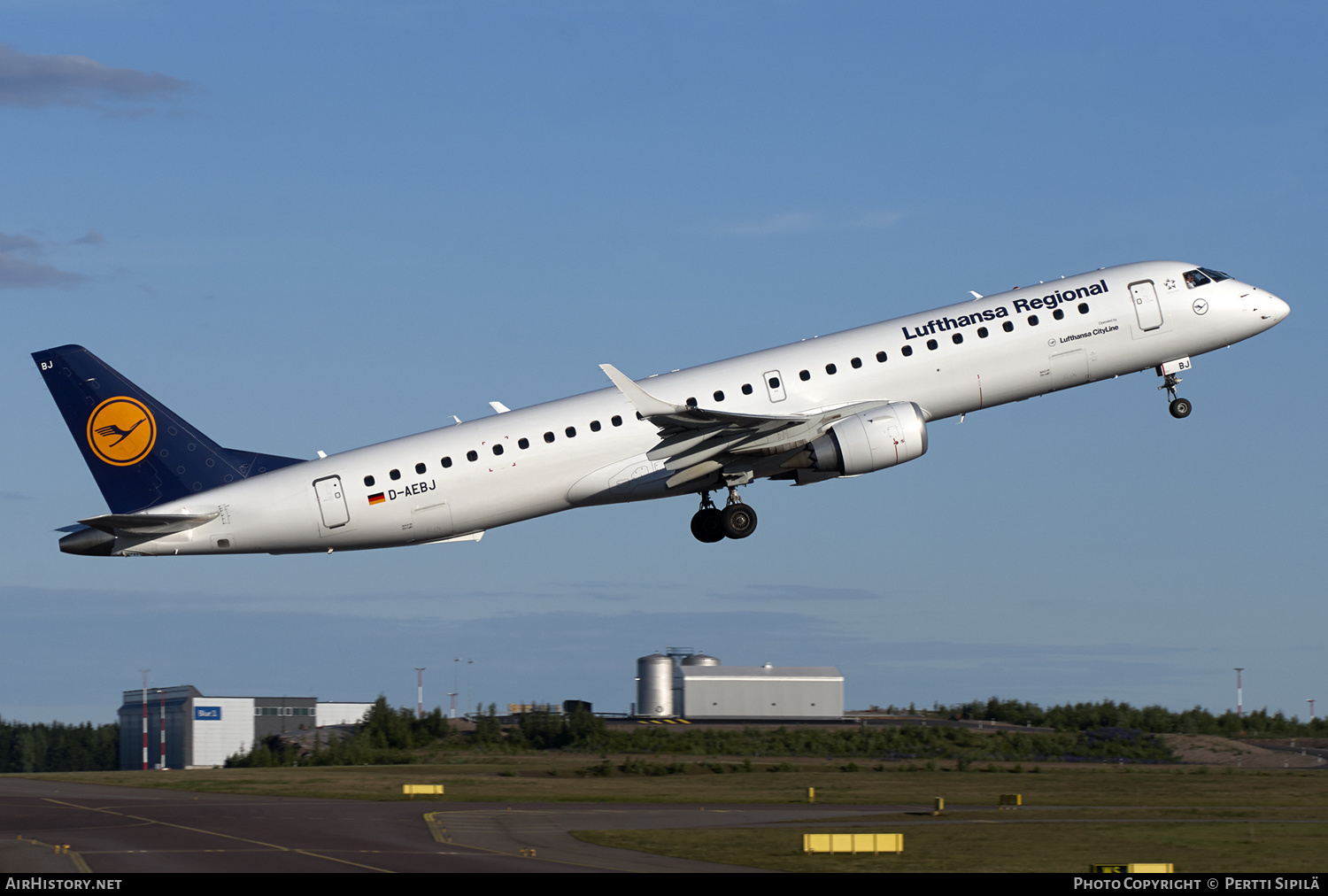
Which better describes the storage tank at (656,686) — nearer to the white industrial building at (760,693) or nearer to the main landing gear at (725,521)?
the white industrial building at (760,693)

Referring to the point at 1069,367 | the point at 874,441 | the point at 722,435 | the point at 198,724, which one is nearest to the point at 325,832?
the point at 722,435

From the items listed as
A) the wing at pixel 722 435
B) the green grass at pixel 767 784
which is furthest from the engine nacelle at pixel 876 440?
the green grass at pixel 767 784

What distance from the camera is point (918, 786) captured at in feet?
177

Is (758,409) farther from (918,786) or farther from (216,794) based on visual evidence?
(216,794)

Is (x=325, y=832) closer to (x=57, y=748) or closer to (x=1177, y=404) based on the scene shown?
(x=1177, y=404)

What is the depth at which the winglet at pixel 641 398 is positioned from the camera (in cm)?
3722

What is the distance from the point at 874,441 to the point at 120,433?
21.7 m

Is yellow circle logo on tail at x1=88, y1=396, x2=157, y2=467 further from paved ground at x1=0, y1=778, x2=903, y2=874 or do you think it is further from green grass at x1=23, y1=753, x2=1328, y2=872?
green grass at x1=23, y1=753, x2=1328, y2=872

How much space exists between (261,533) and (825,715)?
5387 centimetres

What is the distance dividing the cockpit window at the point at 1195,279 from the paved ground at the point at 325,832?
1813 cm

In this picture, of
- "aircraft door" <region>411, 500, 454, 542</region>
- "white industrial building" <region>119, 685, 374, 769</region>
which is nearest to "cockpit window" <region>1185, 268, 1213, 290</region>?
"aircraft door" <region>411, 500, 454, 542</region>

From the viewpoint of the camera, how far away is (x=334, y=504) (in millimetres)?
40938

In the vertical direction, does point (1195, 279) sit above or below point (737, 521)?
above
